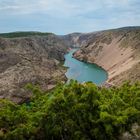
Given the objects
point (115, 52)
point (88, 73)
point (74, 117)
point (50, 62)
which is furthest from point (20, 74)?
point (115, 52)

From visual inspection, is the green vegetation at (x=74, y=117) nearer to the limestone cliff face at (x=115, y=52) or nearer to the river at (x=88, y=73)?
the limestone cliff face at (x=115, y=52)

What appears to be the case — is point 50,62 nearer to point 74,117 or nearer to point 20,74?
point 20,74

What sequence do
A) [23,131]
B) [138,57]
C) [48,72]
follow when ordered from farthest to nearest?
[138,57], [48,72], [23,131]

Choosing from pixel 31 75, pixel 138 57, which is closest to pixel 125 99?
pixel 31 75

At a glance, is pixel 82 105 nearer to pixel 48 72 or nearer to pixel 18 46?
pixel 48 72

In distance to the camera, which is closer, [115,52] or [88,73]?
[88,73]

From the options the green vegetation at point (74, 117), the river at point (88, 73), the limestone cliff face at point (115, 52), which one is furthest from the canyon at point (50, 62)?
the green vegetation at point (74, 117)

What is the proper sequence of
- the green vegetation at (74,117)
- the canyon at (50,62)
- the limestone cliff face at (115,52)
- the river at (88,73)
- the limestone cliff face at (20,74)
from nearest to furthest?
1. the green vegetation at (74,117)
2. the limestone cliff face at (20,74)
3. the canyon at (50,62)
4. the river at (88,73)
5. the limestone cliff face at (115,52)

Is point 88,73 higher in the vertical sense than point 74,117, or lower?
lower
